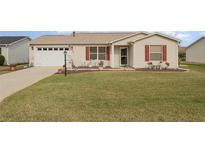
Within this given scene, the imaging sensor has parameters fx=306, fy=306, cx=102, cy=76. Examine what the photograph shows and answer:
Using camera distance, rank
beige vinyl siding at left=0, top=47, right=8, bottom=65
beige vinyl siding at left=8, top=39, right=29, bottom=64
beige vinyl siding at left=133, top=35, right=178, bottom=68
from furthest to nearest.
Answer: beige vinyl siding at left=8, top=39, right=29, bottom=64
beige vinyl siding at left=0, top=47, right=8, bottom=65
beige vinyl siding at left=133, top=35, right=178, bottom=68

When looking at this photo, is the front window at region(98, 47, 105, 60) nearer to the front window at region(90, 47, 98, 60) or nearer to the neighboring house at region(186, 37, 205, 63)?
the front window at region(90, 47, 98, 60)

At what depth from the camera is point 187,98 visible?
35.5 feet

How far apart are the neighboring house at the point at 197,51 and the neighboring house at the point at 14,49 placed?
82.9ft

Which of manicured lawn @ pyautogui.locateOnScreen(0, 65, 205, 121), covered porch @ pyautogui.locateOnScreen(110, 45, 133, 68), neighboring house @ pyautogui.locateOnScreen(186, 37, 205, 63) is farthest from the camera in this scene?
neighboring house @ pyautogui.locateOnScreen(186, 37, 205, 63)

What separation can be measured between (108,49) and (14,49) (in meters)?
13.8

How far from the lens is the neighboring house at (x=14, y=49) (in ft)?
118

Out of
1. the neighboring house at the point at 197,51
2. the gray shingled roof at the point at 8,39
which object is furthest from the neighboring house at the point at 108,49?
the neighboring house at the point at 197,51

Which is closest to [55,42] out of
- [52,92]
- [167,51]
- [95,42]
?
[95,42]

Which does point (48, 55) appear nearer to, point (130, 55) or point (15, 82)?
point (130, 55)

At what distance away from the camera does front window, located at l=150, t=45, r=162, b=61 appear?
88.1 ft

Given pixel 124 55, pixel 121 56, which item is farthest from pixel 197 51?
pixel 121 56

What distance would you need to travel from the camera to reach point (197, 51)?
4759cm

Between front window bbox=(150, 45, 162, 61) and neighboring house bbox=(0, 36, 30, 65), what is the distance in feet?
58.5

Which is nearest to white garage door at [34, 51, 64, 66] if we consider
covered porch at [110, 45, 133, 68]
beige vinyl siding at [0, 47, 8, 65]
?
beige vinyl siding at [0, 47, 8, 65]
